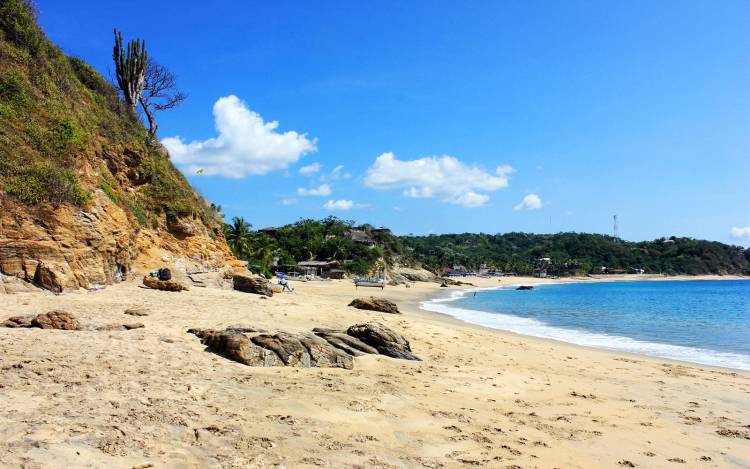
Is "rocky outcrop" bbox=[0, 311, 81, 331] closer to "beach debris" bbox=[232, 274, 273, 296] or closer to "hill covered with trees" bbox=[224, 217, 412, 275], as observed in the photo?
"beach debris" bbox=[232, 274, 273, 296]

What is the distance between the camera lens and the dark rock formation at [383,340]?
11.4m

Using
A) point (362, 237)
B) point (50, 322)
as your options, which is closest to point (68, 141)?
point (50, 322)

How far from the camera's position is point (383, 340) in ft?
38.3

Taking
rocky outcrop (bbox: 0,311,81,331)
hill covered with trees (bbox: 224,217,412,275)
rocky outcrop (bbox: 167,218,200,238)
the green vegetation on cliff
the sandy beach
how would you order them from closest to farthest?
the sandy beach → rocky outcrop (bbox: 0,311,81,331) → the green vegetation on cliff → rocky outcrop (bbox: 167,218,200,238) → hill covered with trees (bbox: 224,217,412,275)

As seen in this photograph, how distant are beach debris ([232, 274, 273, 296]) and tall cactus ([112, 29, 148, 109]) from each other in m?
14.5

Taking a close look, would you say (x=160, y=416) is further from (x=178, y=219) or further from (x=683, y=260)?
(x=683, y=260)

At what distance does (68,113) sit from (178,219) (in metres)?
6.47

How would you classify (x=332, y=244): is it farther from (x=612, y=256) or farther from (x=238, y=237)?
(x=612, y=256)

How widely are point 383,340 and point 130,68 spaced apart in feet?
86.0

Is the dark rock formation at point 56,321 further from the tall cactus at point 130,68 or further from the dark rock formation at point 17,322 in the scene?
the tall cactus at point 130,68

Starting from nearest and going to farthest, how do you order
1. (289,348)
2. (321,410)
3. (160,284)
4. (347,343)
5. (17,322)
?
1. (321,410)
2. (17,322)
3. (289,348)
4. (347,343)
5. (160,284)

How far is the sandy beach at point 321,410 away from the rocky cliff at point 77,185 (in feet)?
6.82

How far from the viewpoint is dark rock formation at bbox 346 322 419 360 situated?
451 inches

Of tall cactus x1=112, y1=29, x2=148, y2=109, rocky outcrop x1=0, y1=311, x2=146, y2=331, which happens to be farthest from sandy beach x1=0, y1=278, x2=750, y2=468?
tall cactus x1=112, y1=29, x2=148, y2=109
